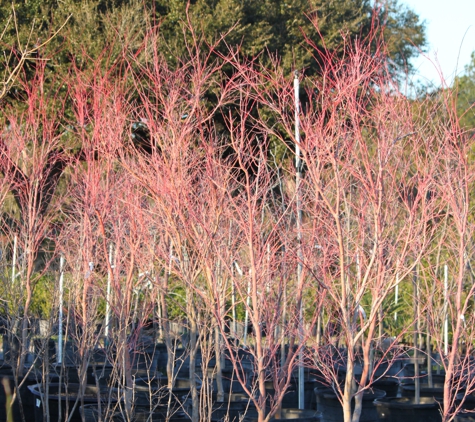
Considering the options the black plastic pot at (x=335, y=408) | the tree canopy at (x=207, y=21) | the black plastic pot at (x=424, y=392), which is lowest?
the black plastic pot at (x=335, y=408)

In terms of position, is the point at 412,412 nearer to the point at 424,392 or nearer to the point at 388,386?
the point at 424,392

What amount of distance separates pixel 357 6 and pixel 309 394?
946 centimetres

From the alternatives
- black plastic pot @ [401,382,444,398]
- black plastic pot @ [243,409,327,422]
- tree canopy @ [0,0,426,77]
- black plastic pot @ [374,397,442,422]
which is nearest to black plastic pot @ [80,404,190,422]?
black plastic pot @ [243,409,327,422]

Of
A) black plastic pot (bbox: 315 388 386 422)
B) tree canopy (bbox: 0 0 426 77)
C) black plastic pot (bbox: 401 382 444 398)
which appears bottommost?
black plastic pot (bbox: 315 388 386 422)

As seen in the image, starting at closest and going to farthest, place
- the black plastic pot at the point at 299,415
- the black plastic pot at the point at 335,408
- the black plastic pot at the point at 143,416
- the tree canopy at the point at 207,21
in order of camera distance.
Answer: the black plastic pot at the point at 299,415, the black plastic pot at the point at 143,416, the black plastic pot at the point at 335,408, the tree canopy at the point at 207,21

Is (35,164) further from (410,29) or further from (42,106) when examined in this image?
(410,29)

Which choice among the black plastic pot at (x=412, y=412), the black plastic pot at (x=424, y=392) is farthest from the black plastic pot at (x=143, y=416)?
the black plastic pot at (x=424, y=392)

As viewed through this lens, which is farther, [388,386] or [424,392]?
[388,386]

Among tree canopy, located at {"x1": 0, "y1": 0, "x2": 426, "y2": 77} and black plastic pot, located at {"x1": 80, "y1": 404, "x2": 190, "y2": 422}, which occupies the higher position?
tree canopy, located at {"x1": 0, "y1": 0, "x2": 426, "y2": 77}

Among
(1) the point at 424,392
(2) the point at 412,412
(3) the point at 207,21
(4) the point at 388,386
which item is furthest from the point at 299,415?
(3) the point at 207,21

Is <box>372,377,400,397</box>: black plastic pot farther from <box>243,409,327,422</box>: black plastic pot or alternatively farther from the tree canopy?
the tree canopy

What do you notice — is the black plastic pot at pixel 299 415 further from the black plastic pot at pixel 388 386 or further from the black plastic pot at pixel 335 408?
the black plastic pot at pixel 388 386

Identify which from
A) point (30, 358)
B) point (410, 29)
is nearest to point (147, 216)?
point (30, 358)

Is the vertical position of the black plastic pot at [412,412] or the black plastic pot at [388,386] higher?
the black plastic pot at [388,386]
